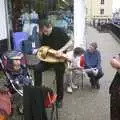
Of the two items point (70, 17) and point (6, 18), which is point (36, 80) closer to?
point (70, 17)

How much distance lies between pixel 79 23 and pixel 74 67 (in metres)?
3.19

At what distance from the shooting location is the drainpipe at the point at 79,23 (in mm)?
11961

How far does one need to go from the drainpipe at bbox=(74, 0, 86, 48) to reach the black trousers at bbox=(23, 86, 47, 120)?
622cm

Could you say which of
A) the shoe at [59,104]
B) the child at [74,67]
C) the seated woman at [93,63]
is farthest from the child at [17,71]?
the seated woman at [93,63]

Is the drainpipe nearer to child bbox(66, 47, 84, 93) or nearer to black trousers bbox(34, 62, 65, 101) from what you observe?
child bbox(66, 47, 84, 93)

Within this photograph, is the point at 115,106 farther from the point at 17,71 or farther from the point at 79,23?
the point at 79,23

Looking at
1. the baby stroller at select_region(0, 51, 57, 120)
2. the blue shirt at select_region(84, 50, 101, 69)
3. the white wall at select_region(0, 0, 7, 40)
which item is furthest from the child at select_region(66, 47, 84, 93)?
the white wall at select_region(0, 0, 7, 40)

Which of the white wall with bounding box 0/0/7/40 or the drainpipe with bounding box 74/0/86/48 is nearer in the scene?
the drainpipe with bounding box 74/0/86/48

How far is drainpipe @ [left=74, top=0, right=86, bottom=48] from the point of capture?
11961mm

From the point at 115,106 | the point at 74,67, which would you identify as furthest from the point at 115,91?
the point at 74,67

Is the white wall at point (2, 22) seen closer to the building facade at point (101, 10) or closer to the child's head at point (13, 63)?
the child's head at point (13, 63)

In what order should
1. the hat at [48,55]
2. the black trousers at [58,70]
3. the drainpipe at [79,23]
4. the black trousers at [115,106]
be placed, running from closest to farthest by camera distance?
the black trousers at [115,106]
the hat at [48,55]
the black trousers at [58,70]
the drainpipe at [79,23]

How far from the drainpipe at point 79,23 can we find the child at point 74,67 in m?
2.64

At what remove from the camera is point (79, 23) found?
39.7 ft
